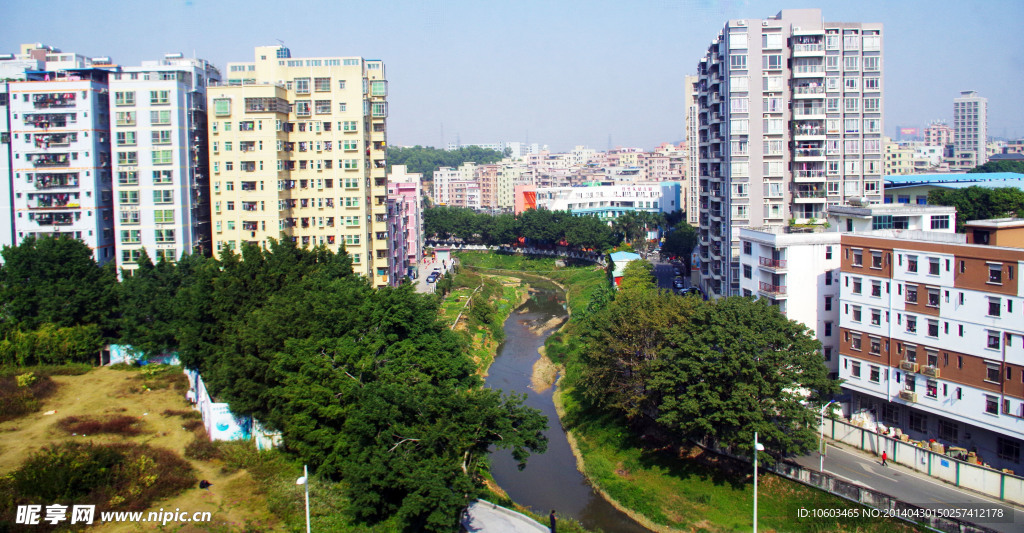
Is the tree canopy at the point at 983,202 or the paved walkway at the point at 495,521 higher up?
the tree canopy at the point at 983,202

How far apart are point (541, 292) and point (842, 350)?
86.1 ft

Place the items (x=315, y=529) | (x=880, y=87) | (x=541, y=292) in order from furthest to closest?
(x=541, y=292) < (x=880, y=87) < (x=315, y=529)

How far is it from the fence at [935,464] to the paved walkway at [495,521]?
7.34 metres

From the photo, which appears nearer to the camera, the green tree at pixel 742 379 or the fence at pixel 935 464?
the fence at pixel 935 464

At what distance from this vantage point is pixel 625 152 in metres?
107

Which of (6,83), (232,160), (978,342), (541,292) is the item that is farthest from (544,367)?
(6,83)

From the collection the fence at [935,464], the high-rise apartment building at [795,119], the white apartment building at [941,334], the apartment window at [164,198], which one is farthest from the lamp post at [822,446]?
the apartment window at [164,198]

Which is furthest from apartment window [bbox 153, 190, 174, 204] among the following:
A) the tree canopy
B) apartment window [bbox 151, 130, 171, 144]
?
the tree canopy

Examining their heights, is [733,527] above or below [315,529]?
below

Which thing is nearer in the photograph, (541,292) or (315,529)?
(315,529)

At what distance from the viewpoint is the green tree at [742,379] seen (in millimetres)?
14516

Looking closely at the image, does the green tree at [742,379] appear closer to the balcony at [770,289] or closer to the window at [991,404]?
the window at [991,404]

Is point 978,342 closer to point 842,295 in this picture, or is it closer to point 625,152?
point 842,295

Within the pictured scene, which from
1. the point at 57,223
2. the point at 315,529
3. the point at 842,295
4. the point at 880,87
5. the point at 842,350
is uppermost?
the point at 880,87
